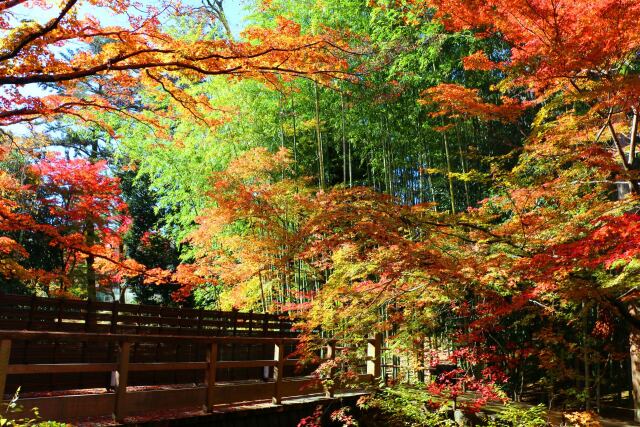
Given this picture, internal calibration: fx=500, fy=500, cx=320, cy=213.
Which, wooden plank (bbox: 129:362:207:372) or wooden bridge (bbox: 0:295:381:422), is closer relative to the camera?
wooden bridge (bbox: 0:295:381:422)

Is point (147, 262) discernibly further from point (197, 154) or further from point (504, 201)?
point (504, 201)

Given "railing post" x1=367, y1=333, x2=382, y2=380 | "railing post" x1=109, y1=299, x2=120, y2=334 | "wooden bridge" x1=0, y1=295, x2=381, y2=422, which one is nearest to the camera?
"wooden bridge" x1=0, y1=295, x2=381, y2=422

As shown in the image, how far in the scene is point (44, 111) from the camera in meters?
5.21

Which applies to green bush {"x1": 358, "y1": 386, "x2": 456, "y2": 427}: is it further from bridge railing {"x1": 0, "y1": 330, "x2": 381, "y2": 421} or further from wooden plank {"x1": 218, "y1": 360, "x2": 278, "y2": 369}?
wooden plank {"x1": 218, "y1": 360, "x2": 278, "y2": 369}

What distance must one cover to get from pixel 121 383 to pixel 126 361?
0.17m

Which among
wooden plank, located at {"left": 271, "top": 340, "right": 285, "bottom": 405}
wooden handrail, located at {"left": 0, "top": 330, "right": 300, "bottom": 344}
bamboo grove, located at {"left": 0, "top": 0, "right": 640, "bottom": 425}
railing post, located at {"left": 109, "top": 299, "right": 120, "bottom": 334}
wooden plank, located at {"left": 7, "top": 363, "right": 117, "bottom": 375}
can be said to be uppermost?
bamboo grove, located at {"left": 0, "top": 0, "right": 640, "bottom": 425}

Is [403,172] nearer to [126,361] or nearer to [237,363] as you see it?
[237,363]

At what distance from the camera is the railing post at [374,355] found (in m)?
7.32

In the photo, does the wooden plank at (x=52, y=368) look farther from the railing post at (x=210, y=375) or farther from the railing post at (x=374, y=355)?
the railing post at (x=374, y=355)

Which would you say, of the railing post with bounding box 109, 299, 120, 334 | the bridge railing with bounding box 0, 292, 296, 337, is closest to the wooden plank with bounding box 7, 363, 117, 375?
the bridge railing with bounding box 0, 292, 296, 337

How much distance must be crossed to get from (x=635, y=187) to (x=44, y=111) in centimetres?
617

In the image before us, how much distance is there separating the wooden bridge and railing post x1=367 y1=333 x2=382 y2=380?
0.05ft

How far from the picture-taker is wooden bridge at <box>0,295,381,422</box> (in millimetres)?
3844

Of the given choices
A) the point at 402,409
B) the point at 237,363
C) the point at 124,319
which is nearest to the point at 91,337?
the point at 237,363
